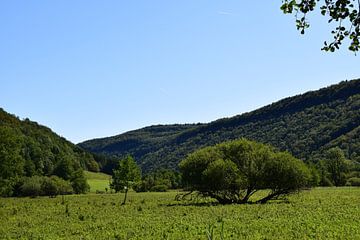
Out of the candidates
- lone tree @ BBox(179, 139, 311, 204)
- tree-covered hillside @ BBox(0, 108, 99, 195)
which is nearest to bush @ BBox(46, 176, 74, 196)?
tree-covered hillside @ BBox(0, 108, 99, 195)

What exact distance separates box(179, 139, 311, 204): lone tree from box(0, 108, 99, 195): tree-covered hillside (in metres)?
24.8

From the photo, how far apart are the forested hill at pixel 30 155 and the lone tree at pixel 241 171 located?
2475cm

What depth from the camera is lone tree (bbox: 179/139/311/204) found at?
49375 mm

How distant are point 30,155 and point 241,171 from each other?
100 meters

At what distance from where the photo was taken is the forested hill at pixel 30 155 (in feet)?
196

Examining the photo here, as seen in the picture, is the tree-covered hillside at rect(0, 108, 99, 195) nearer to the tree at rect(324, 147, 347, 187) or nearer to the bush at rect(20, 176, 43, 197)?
the bush at rect(20, 176, 43, 197)

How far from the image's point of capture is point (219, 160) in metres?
50.8

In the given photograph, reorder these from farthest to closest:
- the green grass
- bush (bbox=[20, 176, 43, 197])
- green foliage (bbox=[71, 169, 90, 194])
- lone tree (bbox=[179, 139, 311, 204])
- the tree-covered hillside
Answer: the green grass → green foliage (bbox=[71, 169, 90, 194]) → bush (bbox=[20, 176, 43, 197]) → the tree-covered hillside → lone tree (bbox=[179, 139, 311, 204])

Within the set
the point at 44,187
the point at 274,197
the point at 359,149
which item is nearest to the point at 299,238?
the point at 274,197

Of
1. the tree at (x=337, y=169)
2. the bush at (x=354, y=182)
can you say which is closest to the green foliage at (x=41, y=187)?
the tree at (x=337, y=169)

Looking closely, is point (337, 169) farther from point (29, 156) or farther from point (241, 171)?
point (29, 156)

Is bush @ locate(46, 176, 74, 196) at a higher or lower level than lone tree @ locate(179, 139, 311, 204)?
higher

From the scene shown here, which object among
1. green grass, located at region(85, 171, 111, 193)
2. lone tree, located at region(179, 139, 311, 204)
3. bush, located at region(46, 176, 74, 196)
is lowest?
lone tree, located at region(179, 139, 311, 204)

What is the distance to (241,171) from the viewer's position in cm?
5175
